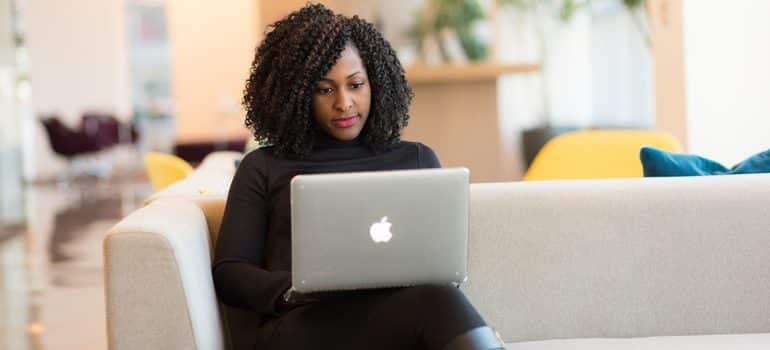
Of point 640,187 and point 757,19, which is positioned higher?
point 757,19

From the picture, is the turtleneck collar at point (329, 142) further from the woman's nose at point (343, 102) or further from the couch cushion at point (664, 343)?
the couch cushion at point (664, 343)

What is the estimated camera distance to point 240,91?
1451cm

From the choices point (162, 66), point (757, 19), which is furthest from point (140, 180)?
point (757, 19)

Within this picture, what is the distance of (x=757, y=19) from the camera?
6535 mm

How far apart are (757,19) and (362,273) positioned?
489 cm

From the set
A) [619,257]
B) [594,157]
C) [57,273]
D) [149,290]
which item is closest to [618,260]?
[619,257]

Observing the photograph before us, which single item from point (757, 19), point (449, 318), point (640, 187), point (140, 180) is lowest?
point (140, 180)

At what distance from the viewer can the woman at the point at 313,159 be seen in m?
2.44

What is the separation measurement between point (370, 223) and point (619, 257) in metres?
0.81

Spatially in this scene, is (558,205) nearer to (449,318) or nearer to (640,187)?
(640,187)

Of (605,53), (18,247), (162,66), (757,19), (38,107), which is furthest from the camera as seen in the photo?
(162,66)

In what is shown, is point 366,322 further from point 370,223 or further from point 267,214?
point 267,214

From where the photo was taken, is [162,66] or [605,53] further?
[162,66]

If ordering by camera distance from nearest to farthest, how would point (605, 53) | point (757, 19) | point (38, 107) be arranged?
point (757, 19), point (605, 53), point (38, 107)
